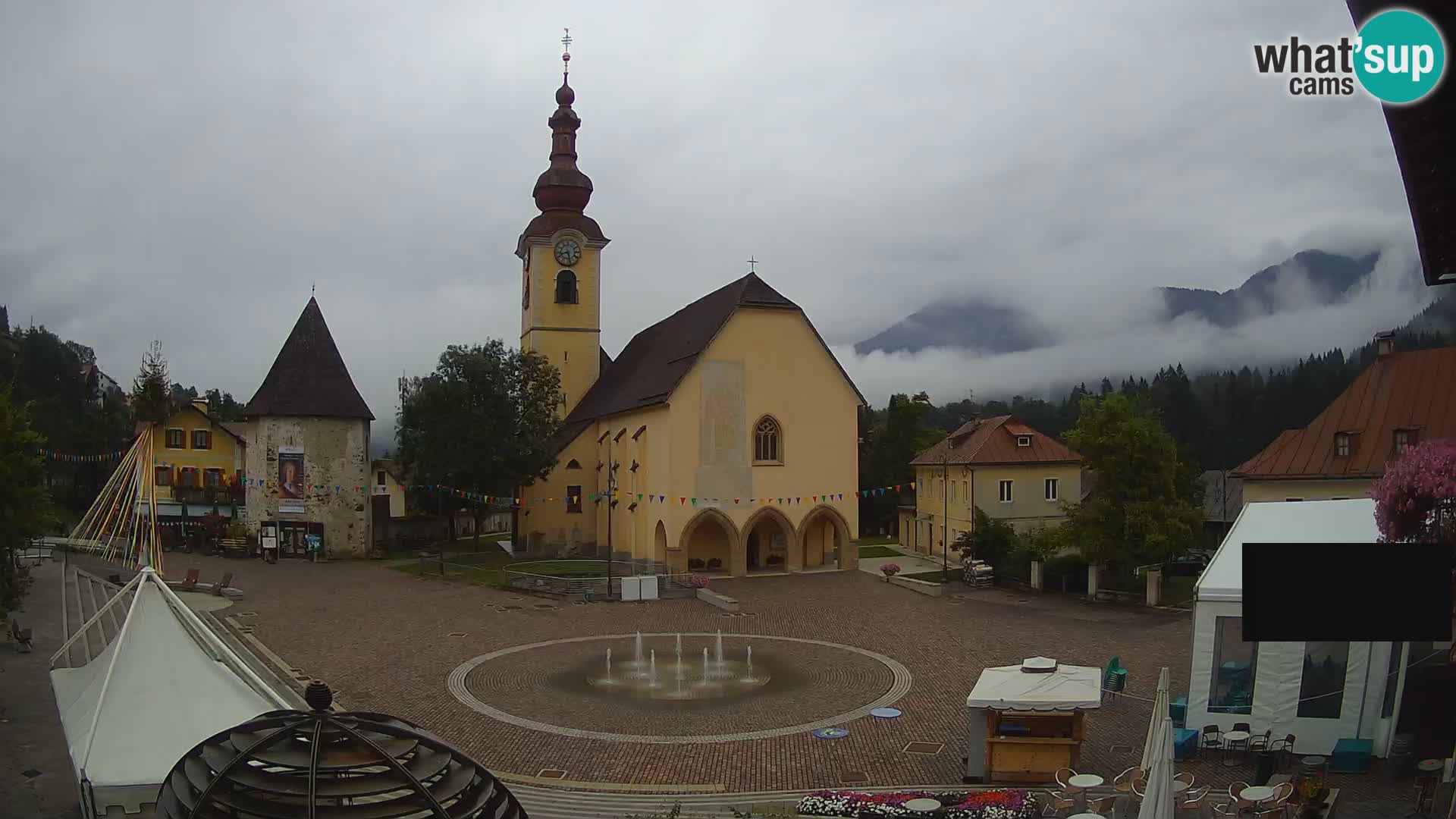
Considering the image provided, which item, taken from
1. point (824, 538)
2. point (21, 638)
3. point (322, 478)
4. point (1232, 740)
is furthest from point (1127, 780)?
point (322, 478)

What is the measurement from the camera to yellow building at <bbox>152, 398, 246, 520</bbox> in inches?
2019

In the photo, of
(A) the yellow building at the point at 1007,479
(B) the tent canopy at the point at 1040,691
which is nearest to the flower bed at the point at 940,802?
(B) the tent canopy at the point at 1040,691

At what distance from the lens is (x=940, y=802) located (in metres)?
12.2

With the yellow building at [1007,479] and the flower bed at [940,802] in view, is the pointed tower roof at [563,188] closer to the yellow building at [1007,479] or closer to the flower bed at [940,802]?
the yellow building at [1007,479]

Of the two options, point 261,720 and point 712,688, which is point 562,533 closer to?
point 712,688

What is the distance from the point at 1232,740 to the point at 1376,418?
20067 mm

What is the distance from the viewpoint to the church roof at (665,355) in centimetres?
3922

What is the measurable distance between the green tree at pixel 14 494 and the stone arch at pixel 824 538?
25.9m

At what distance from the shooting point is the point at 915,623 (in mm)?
26625

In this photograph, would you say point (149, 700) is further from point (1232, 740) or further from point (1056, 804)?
point (1232, 740)

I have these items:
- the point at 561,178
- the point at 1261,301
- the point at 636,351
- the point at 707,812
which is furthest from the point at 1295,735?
the point at 1261,301

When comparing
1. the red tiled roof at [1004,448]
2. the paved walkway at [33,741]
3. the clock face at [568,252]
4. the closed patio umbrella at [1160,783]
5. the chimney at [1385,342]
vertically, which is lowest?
the paved walkway at [33,741]

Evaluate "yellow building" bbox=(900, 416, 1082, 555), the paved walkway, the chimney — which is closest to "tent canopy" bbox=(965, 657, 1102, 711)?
the paved walkway

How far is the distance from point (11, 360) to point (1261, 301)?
188105 millimetres
